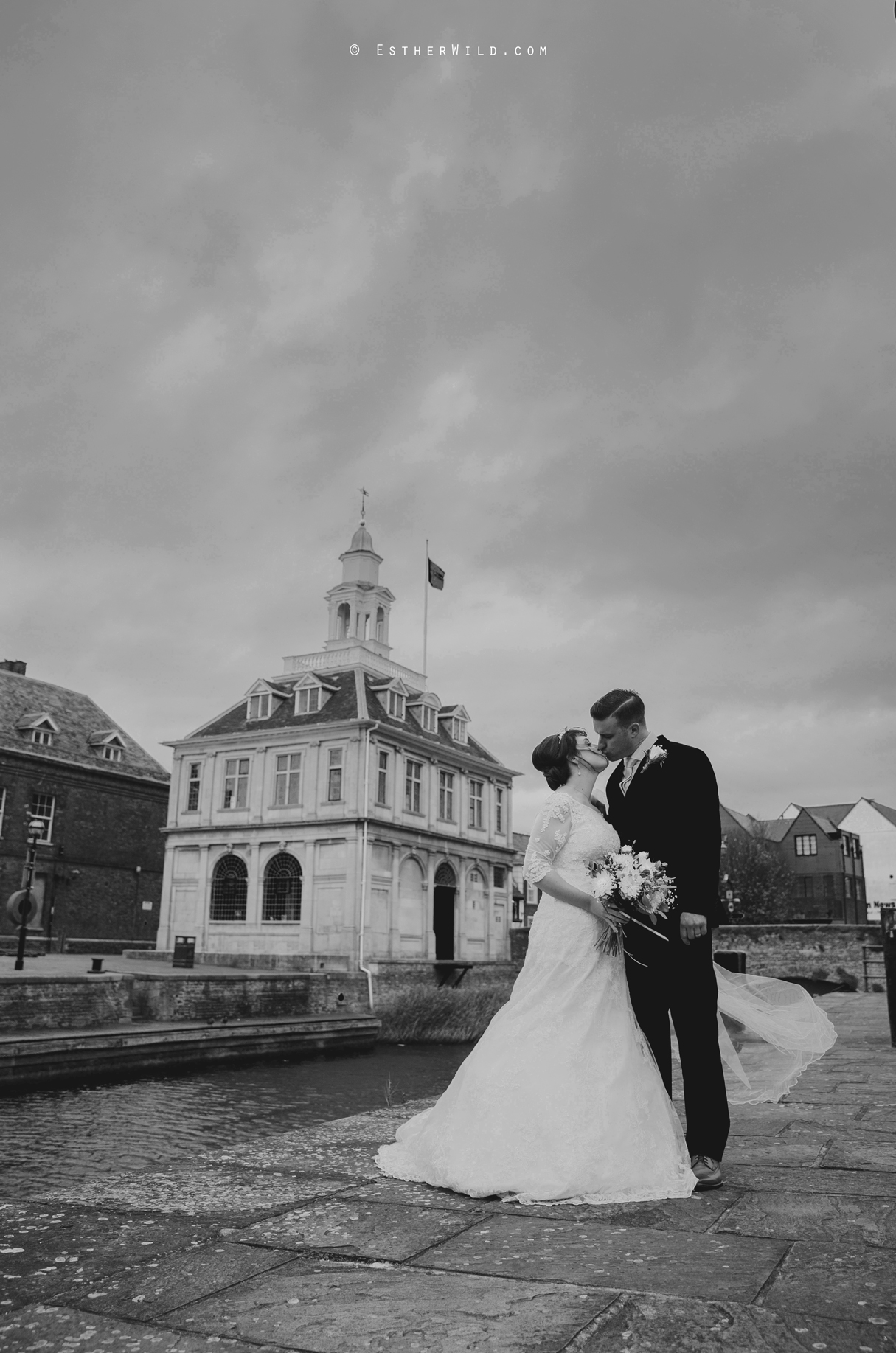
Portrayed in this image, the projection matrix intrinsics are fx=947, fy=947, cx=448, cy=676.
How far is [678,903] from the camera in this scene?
4.59 m

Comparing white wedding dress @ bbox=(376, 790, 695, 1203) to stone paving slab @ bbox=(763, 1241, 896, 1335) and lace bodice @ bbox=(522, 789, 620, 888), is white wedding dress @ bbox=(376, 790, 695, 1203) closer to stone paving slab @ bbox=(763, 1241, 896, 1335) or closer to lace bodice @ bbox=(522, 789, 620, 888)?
lace bodice @ bbox=(522, 789, 620, 888)

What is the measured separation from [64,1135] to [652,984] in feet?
33.8

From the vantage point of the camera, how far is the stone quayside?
2391 mm

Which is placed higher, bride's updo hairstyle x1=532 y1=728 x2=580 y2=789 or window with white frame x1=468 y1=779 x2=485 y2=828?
window with white frame x1=468 y1=779 x2=485 y2=828

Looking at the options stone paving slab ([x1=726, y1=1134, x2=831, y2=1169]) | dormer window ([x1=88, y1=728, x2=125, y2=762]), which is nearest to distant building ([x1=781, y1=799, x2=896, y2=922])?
dormer window ([x1=88, y1=728, x2=125, y2=762])

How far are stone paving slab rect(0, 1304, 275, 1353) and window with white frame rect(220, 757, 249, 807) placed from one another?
37750 millimetres

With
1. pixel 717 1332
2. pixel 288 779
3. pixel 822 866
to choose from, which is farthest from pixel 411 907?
pixel 822 866

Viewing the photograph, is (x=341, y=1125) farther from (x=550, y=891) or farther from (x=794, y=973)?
(x=794, y=973)

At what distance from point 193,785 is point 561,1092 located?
38.5 meters

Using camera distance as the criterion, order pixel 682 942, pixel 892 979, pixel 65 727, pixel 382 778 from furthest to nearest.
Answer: pixel 65 727 → pixel 382 778 → pixel 892 979 → pixel 682 942

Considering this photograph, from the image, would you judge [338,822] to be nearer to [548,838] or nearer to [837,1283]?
[548,838]

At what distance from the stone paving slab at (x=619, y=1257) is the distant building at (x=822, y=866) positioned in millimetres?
63168

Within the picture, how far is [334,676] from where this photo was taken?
4212cm

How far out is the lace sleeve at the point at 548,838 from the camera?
16.8 feet
